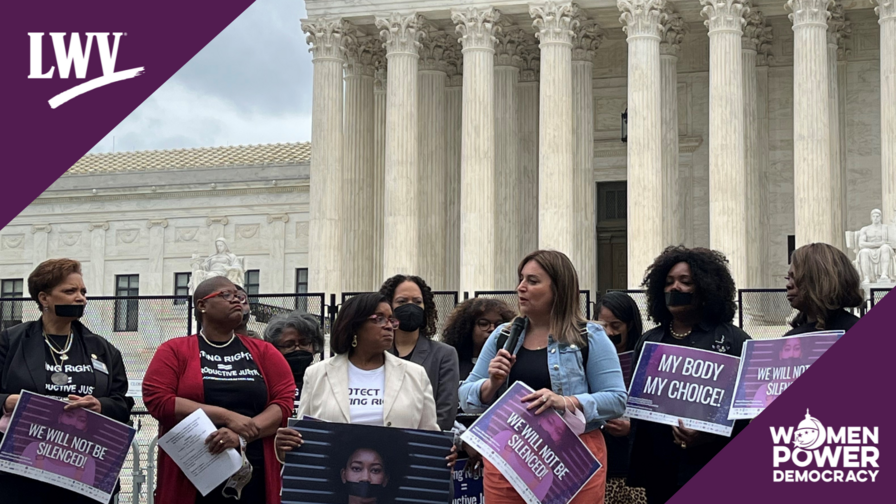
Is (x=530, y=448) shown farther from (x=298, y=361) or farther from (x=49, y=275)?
(x=298, y=361)

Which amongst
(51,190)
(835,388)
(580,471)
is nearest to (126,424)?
(580,471)

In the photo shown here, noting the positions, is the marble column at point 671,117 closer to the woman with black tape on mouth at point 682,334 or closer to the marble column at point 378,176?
the marble column at point 378,176

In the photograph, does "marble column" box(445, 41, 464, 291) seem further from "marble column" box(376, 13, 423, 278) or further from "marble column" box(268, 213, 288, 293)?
"marble column" box(268, 213, 288, 293)

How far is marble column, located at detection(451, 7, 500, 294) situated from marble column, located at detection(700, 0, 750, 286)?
23.5 feet

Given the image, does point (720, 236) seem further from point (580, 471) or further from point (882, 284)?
point (580, 471)

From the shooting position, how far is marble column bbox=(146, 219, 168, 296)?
182ft

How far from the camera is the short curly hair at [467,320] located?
41.0ft

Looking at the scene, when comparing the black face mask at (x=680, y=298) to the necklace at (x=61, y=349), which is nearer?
the black face mask at (x=680, y=298)

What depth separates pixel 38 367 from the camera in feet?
33.7

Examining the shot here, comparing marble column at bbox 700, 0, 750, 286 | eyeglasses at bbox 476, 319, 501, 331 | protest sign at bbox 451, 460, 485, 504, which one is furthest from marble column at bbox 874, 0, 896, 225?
protest sign at bbox 451, 460, 485, 504

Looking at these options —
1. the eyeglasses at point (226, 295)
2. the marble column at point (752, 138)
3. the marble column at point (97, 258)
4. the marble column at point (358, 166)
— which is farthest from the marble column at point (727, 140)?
the eyeglasses at point (226, 295)

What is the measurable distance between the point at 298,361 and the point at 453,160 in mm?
35871

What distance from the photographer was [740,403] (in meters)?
9.32

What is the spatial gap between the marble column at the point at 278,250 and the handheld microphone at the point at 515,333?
1740 inches
